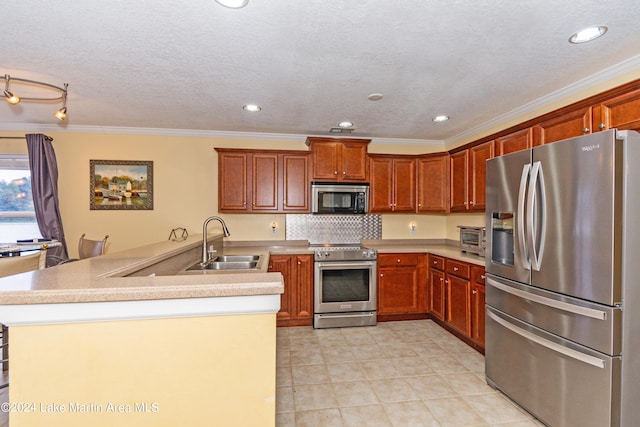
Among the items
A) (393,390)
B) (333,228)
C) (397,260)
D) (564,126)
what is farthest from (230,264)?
(564,126)

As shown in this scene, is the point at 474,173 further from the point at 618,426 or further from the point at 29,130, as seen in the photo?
the point at 29,130

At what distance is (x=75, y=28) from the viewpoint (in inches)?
70.2

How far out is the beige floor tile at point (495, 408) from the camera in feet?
6.70

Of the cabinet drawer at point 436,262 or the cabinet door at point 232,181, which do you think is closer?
the cabinet drawer at point 436,262

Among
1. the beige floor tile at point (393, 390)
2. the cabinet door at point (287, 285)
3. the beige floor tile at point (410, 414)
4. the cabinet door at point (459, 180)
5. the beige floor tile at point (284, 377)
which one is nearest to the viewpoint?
the beige floor tile at point (410, 414)

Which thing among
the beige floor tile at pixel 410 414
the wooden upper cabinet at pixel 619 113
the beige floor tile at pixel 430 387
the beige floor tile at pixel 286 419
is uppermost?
the wooden upper cabinet at pixel 619 113

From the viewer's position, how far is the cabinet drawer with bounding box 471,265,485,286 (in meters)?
2.91

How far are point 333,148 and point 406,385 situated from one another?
9.09ft

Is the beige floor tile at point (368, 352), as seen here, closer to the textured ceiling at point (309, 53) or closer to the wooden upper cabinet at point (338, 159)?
the wooden upper cabinet at point (338, 159)

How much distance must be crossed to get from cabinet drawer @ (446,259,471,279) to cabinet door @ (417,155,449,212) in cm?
84

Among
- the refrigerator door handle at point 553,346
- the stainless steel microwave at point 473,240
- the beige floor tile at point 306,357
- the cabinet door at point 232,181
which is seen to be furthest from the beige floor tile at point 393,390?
the cabinet door at point 232,181

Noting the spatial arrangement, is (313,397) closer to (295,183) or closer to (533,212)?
(533,212)

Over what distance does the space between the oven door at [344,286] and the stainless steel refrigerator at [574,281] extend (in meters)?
1.68

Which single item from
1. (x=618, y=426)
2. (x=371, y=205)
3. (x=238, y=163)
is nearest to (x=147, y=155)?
(x=238, y=163)
